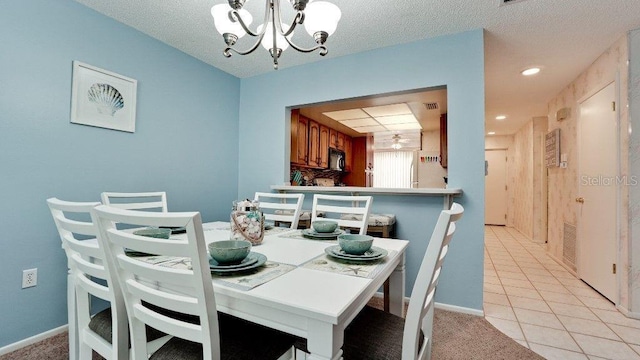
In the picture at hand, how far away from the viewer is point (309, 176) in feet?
17.7

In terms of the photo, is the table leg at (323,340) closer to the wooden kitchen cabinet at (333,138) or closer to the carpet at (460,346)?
the carpet at (460,346)

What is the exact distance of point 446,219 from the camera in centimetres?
87

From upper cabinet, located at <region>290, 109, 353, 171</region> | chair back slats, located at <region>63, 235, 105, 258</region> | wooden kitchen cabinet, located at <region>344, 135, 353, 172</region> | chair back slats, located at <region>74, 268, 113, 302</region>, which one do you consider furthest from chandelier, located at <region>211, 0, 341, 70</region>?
wooden kitchen cabinet, located at <region>344, 135, 353, 172</region>

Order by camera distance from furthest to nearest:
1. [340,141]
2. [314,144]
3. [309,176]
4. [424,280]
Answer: [340,141], [309,176], [314,144], [424,280]

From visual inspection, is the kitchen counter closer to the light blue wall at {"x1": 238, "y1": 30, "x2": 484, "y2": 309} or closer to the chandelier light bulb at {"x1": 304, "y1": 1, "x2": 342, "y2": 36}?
the light blue wall at {"x1": 238, "y1": 30, "x2": 484, "y2": 309}

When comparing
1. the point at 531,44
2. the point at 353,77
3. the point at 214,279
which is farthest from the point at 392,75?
the point at 214,279

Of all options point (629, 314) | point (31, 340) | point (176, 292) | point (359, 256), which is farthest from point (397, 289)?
point (31, 340)

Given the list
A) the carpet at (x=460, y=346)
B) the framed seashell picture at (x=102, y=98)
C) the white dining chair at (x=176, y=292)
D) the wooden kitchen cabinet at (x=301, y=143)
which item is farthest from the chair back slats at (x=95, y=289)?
the wooden kitchen cabinet at (x=301, y=143)

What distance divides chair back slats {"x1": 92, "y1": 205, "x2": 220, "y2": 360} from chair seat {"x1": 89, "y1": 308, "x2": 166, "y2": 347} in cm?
22

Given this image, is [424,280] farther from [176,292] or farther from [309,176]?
[309,176]

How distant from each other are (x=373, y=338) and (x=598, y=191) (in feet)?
10.2

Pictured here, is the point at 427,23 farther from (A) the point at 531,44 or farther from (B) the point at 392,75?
(A) the point at 531,44

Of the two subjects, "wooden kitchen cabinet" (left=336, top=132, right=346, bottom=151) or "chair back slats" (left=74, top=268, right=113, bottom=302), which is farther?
"wooden kitchen cabinet" (left=336, top=132, right=346, bottom=151)

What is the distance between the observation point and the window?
6.30 metres
